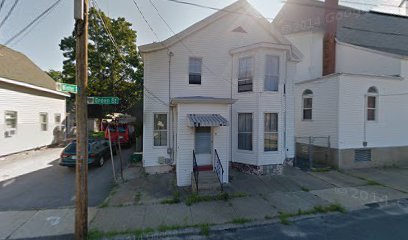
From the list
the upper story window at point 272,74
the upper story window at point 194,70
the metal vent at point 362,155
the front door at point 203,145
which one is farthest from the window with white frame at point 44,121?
the metal vent at point 362,155

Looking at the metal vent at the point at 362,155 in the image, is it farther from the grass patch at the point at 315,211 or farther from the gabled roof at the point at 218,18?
the grass patch at the point at 315,211

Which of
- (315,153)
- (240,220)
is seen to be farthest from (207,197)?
(315,153)

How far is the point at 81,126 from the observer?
486 centimetres

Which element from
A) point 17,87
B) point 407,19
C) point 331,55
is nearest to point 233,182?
point 331,55

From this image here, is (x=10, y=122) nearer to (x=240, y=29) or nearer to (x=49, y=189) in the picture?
(x=49, y=189)

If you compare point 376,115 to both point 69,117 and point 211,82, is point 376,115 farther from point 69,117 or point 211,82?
point 69,117

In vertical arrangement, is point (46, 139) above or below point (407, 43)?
below

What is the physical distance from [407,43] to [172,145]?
22083 millimetres

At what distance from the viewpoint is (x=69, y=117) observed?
71.3 feet

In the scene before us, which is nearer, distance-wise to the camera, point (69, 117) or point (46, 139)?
point (46, 139)

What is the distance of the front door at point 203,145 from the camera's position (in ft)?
30.5

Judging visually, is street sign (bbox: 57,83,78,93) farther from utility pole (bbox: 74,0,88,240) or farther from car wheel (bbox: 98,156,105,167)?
car wheel (bbox: 98,156,105,167)

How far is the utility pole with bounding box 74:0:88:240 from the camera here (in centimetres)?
483

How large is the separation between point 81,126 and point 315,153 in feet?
40.6
